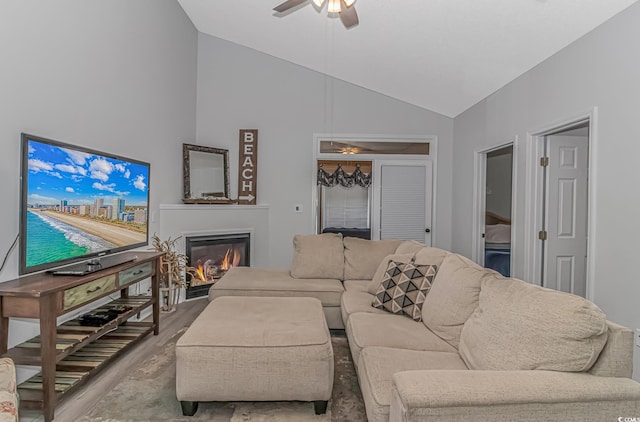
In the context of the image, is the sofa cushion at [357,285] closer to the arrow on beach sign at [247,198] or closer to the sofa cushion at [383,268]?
the sofa cushion at [383,268]

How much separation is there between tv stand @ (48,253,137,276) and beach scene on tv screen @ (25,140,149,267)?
0.08m

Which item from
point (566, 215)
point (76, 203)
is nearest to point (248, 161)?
point (76, 203)

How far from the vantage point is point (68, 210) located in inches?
99.0

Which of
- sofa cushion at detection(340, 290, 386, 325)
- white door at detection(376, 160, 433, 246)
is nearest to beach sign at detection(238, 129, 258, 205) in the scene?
white door at detection(376, 160, 433, 246)

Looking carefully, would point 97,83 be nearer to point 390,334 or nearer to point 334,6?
point 334,6

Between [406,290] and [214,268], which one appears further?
[214,268]

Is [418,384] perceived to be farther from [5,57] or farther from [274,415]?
[5,57]

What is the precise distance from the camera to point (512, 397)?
4.10 ft

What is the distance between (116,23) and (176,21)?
150 centimetres

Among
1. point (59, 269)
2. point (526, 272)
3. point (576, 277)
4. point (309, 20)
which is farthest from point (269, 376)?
point (309, 20)

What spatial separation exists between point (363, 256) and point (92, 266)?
2.35 meters

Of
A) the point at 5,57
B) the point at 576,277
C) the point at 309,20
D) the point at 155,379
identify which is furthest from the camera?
the point at 309,20

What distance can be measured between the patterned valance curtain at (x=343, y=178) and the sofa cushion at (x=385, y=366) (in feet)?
12.3

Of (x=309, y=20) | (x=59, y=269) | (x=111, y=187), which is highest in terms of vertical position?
(x=309, y=20)
